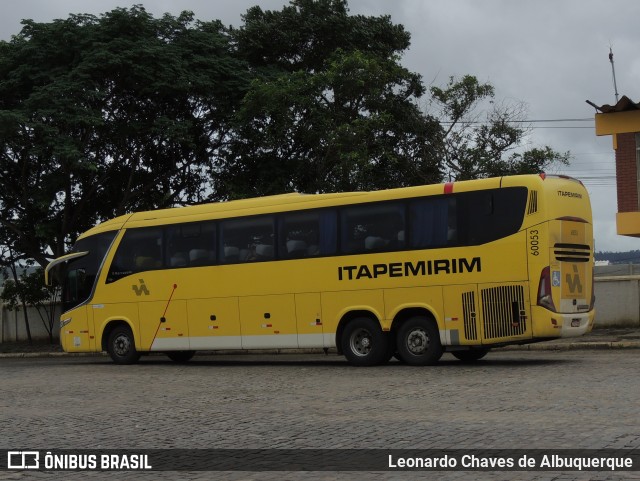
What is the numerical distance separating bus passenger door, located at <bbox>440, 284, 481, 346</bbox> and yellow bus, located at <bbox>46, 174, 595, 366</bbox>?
2 centimetres

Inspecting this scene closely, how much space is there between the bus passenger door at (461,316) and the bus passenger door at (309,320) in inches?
114

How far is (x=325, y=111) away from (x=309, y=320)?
10.8 meters

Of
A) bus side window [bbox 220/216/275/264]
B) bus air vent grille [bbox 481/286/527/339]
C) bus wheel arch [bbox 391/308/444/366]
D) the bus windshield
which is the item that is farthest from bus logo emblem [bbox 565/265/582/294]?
the bus windshield

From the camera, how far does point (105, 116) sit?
30734 millimetres

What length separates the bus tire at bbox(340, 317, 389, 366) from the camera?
19875mm

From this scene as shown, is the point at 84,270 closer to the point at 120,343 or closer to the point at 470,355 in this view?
the point at 120,343

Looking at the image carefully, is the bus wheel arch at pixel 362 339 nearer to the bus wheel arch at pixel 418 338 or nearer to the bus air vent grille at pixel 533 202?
the bus wheel arch at pixel 418 338

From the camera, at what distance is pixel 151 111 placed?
31.1 meters

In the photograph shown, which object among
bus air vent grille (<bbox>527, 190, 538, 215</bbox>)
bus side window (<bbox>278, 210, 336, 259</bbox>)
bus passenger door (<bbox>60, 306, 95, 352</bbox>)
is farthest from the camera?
bus passenger door (<bbox>60, 306, 95, 352</bbox>)

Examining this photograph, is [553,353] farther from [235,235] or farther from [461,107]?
[461,107]

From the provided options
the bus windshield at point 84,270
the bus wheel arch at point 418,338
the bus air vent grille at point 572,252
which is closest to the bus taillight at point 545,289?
the bus air vent grille at point 572,252

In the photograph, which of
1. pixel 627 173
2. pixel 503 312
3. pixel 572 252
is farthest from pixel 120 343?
pixel 627 173

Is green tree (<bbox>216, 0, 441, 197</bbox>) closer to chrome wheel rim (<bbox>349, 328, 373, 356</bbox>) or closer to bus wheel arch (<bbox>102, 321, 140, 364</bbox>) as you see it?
bus wheel arch (<bbox>102, 321, 140, 364</bbox>)

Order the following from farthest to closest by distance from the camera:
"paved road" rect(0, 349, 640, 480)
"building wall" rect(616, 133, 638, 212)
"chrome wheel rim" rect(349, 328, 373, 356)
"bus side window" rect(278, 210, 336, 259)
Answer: "building wall" rect(616, 133, 638, 212) → "bus side window" rect(278, 210, 336, 259) → "chrome wheel rim" rect(349, 328, 373, 356) → "paved road" rect(0, 349, 640, 480)
